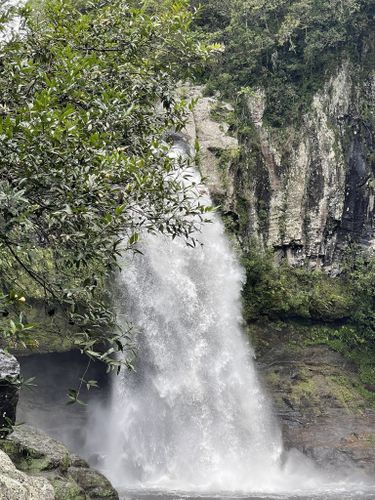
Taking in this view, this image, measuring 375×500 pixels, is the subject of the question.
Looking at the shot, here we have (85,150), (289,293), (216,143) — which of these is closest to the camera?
(85,150)

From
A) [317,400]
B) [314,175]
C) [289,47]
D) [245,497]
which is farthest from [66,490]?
[289,47]

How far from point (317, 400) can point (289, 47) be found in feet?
50.8

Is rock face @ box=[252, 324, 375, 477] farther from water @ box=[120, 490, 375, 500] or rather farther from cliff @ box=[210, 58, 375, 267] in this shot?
cliff @ box=[210, 58, 375, 267]

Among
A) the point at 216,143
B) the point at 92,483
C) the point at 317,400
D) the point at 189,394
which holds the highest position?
the point at 216,143

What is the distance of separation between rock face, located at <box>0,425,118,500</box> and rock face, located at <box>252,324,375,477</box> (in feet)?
31.9

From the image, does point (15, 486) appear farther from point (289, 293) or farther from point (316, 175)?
point (316, 175)

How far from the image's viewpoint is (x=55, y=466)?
35.2ft

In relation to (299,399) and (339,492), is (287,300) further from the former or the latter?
(339,492)

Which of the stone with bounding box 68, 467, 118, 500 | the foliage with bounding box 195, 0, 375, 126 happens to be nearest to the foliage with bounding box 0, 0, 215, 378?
the stone with bounding box 68, 467, 118, 500

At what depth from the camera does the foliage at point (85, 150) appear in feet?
15.5

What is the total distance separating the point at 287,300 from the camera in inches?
861

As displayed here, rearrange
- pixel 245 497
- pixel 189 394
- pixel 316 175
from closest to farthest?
pixel 245 497 → pixel 189 394 → pixel 316 175

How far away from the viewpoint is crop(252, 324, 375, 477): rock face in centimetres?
1895

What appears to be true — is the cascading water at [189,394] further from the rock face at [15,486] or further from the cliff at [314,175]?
the rock face at [15,486]
